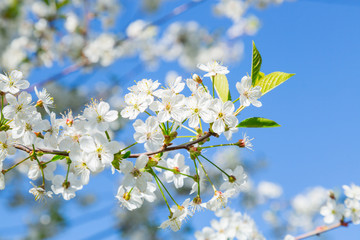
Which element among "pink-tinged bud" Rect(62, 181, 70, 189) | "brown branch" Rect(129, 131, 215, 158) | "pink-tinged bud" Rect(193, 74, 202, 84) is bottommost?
"brown branch" Rect(129, 131, 215, 158)

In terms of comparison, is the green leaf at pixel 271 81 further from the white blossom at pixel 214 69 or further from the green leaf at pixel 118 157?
the green leaf at pixel 118 157

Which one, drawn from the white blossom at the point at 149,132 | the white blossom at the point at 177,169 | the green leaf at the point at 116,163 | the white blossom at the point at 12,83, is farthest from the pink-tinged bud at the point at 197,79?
the white blossom at the point at 12,83

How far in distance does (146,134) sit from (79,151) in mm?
269

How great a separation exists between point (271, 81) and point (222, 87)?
220 mm

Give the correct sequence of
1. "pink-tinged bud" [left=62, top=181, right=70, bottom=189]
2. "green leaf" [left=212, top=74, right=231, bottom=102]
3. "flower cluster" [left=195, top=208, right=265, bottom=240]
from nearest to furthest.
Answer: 1. "green leaf" [left=212, top=74, right=231, bottom=102]
2. "pink-tinged bud" [left=62, top=181, right=70, bottom=189]
3. "flower cluster" [left=195, top=208, right=265, bottom=240]

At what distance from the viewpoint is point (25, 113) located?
137cm

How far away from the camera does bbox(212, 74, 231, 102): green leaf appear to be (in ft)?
4.66

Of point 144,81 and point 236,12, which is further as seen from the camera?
point 236,12

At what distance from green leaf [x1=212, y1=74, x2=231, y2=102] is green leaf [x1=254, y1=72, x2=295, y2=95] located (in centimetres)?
14

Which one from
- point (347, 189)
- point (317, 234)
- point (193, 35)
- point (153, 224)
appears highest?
point (193, 35)

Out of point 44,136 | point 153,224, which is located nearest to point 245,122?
point 44,136

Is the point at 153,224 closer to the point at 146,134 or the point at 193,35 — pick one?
the point at 193,35

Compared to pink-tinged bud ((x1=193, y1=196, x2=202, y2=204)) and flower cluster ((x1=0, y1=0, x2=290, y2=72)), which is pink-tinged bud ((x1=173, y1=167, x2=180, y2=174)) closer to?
pink-tinged bud ((x1=193, y1=196, x2=202, y2=204))

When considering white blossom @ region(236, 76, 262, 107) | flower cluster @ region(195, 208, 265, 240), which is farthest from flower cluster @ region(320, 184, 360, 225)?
white blossom @ region(236, 76, 262, 107)
